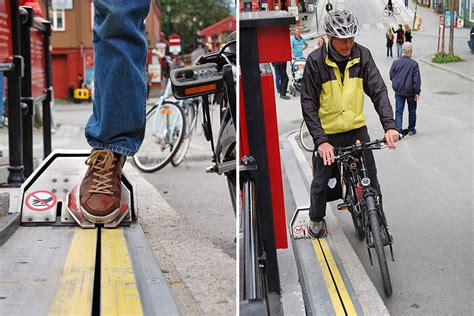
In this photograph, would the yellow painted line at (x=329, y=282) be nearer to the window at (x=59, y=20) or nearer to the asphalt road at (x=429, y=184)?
the asphalt road at (x=429, y=184)

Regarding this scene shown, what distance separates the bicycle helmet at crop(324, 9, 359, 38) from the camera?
61.2 inches

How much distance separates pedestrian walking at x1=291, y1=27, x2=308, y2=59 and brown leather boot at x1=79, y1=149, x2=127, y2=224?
2.16 ft

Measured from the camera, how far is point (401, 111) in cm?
161

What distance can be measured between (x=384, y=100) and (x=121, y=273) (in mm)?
617

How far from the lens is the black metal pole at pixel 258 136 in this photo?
1788 millimetres

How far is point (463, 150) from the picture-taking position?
65.2 inches

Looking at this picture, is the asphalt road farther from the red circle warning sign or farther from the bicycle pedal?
the red circle warning sign

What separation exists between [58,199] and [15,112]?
48.5 inches

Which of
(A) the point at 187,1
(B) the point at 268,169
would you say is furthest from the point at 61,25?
(B) the point at 268,169

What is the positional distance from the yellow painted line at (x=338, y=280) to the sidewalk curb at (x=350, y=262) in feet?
0.07

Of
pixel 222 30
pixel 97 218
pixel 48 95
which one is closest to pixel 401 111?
pixel 97 218

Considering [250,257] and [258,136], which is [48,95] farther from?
[250,257]

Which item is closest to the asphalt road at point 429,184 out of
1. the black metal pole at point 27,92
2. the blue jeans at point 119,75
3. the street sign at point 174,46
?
the blue jeans at point 119,75

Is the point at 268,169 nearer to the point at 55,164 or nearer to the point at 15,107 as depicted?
the point at 55,164
